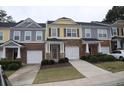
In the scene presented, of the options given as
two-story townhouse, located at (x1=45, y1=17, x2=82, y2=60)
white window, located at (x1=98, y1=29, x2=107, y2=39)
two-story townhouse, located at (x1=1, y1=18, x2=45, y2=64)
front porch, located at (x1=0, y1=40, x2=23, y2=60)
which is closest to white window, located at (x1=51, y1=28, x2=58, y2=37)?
two-story townhouse, located at (x1=45, y1=17, x2=82, y2=60)

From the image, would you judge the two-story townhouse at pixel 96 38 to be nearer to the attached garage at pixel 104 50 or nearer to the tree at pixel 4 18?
the attached garage at pixel 104 50

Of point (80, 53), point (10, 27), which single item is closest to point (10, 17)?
point (10, 27)

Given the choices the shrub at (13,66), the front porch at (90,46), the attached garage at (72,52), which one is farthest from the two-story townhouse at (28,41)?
the front porch at (90,46)

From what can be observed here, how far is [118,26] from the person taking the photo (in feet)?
127

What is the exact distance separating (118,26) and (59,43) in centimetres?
1147

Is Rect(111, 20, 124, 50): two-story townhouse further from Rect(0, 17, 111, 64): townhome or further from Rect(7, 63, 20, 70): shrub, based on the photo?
Rect(7, 63, 20, 70): shrub

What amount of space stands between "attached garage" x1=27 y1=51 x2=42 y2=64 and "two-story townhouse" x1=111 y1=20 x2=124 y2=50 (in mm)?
12579

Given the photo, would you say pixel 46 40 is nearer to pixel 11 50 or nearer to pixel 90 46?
pixel 11 50

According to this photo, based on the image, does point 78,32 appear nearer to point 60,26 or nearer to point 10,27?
point 60,26

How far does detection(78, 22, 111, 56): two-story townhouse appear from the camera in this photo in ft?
114

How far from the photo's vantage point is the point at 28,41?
33.3m

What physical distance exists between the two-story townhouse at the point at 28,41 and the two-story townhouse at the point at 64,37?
50.2 inches

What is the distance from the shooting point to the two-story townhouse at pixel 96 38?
114 feet

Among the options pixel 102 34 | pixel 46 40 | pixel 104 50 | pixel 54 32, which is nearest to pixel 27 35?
pixel 46 40
